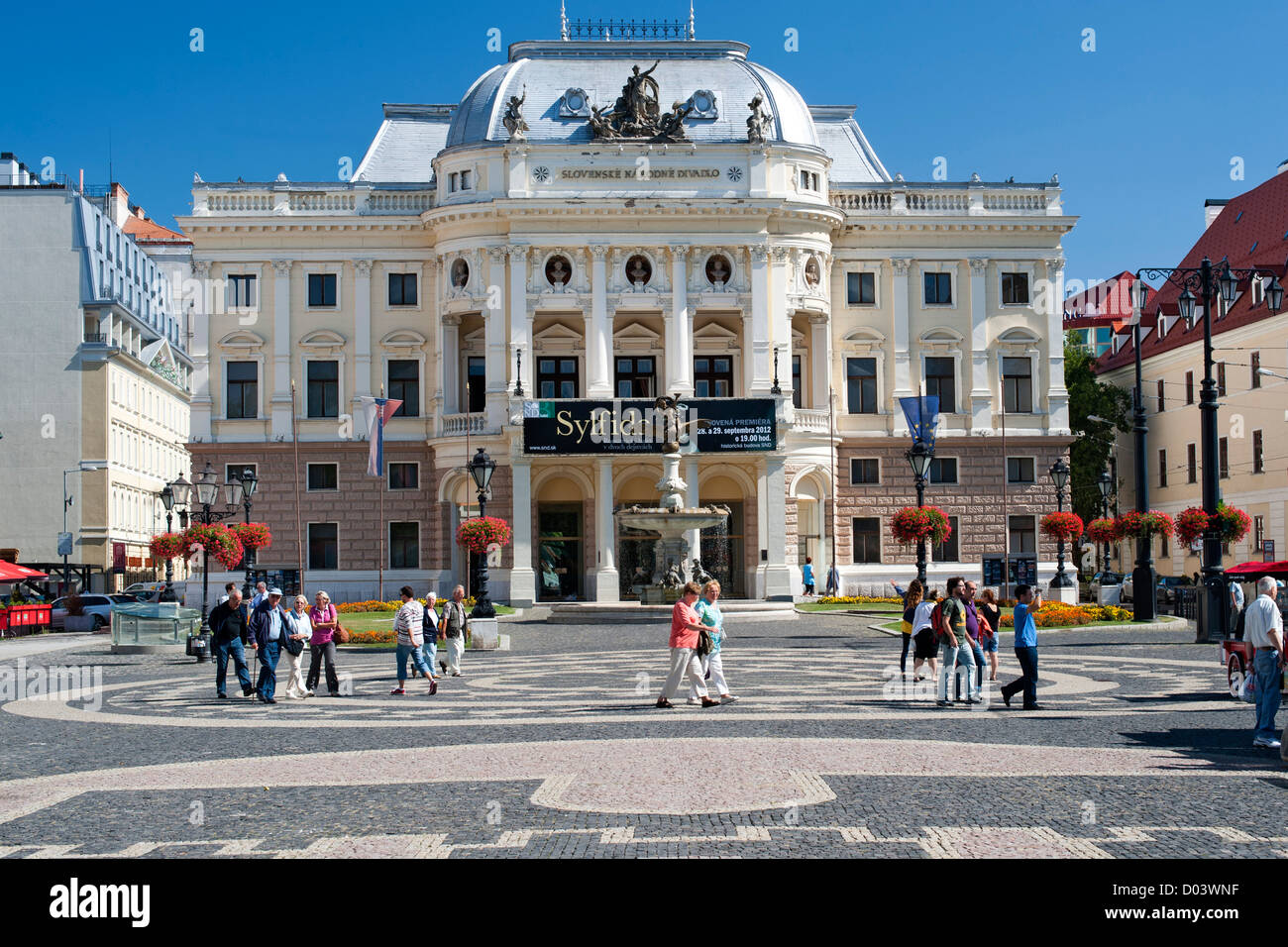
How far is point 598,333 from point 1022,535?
19555 millimetres

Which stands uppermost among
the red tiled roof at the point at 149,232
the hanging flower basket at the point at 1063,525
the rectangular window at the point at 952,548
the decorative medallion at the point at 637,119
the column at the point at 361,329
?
the red tiled roof at the point at 149,232

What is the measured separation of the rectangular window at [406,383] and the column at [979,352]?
23.0 metres

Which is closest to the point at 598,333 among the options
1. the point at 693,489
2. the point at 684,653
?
the point at 693,489

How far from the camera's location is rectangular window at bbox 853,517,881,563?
5953cm

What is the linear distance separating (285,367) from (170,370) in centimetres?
4229

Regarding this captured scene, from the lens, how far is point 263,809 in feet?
40.6

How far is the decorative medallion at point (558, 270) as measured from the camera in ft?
187

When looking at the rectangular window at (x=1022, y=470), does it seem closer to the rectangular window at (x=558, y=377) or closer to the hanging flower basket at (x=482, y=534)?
the rectangular window at (x=558, y=377)

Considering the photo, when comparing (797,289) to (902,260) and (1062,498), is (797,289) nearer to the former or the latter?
(902,260)

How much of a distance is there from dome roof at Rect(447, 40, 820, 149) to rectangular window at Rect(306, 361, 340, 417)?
1045 cm

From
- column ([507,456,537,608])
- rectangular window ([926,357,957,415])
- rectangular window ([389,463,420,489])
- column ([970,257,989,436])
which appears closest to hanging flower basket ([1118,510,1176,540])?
column ([970,257,989,436])

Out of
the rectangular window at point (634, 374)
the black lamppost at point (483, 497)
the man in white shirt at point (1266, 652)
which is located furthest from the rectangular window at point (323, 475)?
the man in white shirt at point (1266, 652)

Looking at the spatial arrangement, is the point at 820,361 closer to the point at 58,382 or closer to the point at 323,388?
the point at 323,388

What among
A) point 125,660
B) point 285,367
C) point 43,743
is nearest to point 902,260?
point 285,367
